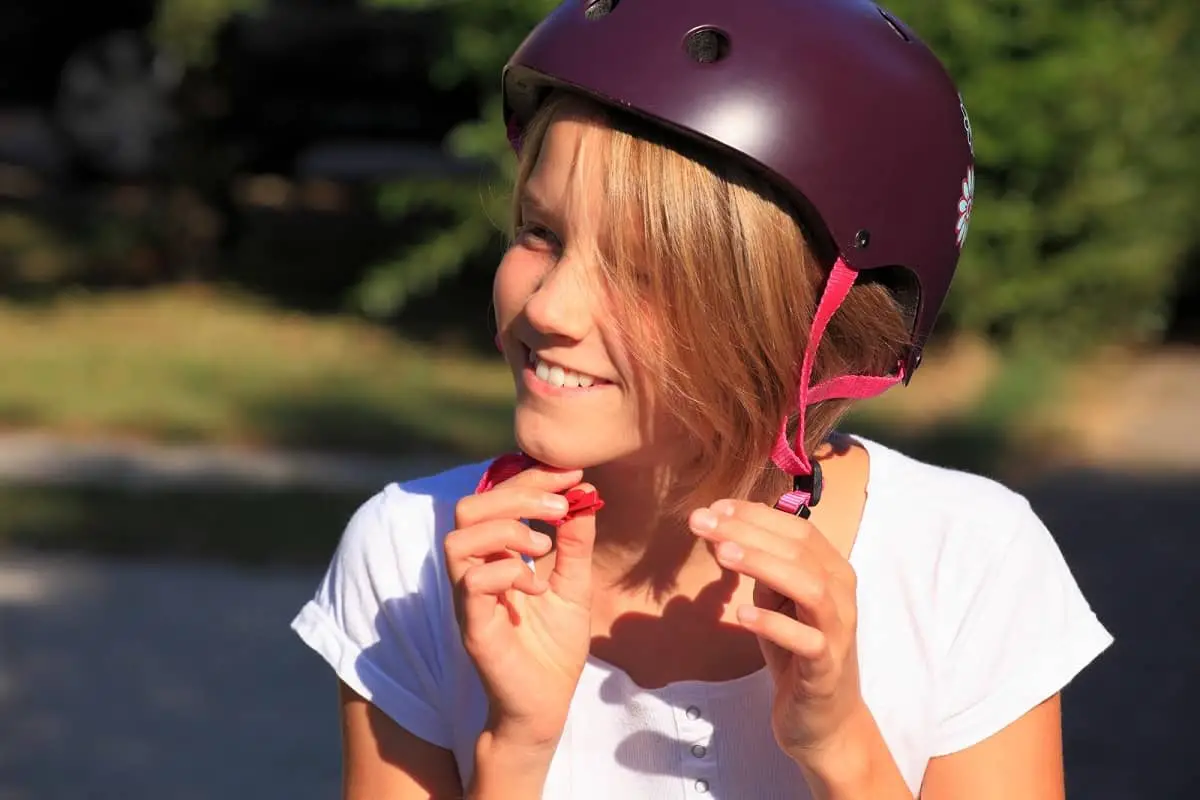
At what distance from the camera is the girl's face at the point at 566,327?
2.20 meters

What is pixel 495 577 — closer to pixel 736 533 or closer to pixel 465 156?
pixel 736 533

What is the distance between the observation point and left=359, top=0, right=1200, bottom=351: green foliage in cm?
929

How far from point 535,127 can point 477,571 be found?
61 centimetres

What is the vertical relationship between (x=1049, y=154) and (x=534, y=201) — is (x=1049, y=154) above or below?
below

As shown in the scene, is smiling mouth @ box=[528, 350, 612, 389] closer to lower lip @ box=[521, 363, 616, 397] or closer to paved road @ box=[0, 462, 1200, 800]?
lower lip @ box=[521, 363, 616, 397]

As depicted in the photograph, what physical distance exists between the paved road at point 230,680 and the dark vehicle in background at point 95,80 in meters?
7.66

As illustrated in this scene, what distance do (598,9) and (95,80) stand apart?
1473 cm

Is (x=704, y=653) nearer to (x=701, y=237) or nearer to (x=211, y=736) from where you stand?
(x=701, y=237)

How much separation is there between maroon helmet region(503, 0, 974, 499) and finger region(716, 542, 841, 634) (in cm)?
29

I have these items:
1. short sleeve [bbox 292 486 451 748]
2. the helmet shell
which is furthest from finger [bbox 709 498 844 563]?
short sleeve [bbox 292 486 451 748]

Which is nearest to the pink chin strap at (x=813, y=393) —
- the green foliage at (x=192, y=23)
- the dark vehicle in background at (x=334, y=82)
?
the green foliage at (x=192, y=23)

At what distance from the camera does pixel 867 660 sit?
230 centimetres

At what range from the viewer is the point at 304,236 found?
15.2 m

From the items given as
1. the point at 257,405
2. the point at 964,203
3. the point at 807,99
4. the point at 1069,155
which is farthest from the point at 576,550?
the point at 1069,155
